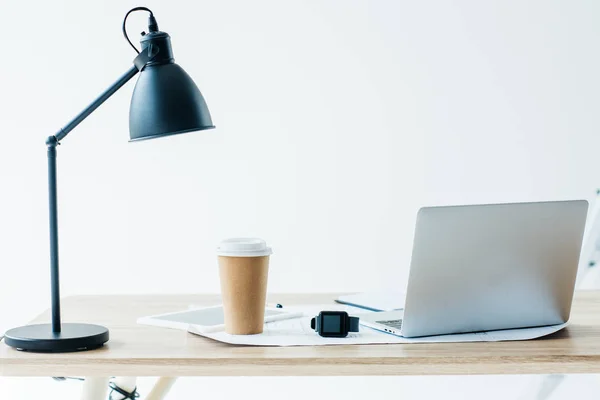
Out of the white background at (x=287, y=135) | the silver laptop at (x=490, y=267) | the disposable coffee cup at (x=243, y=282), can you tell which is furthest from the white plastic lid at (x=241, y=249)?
the white background at (x=287, y=135)

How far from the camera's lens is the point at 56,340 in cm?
111

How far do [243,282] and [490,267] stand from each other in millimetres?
363

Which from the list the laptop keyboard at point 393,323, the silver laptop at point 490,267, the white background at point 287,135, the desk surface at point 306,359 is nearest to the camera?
the desk surface at point 306,359

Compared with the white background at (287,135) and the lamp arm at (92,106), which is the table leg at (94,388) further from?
the white background at (287,135)

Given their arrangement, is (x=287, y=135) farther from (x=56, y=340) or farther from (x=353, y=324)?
(x=56, y=340)

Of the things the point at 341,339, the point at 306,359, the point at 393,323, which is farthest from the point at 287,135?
the point at 306,359

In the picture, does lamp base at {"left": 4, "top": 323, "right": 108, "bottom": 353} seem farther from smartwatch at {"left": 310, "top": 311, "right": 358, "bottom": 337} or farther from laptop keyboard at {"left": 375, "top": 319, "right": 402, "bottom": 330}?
laptop keyboard at {"left": 375, "top": 319, "right": 402, "bottom": 330}

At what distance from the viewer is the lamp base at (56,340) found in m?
1.11

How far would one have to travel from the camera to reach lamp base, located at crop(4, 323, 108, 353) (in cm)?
111

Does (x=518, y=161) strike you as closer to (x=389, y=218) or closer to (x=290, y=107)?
(x=389, y=218)

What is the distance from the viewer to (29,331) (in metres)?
1.18

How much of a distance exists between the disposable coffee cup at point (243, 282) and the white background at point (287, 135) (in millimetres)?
1986

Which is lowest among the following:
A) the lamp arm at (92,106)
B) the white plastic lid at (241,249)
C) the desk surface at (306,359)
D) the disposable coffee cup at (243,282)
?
the desk surface at (306,359)

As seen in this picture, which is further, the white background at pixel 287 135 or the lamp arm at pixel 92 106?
the white background at pixel 287 135
